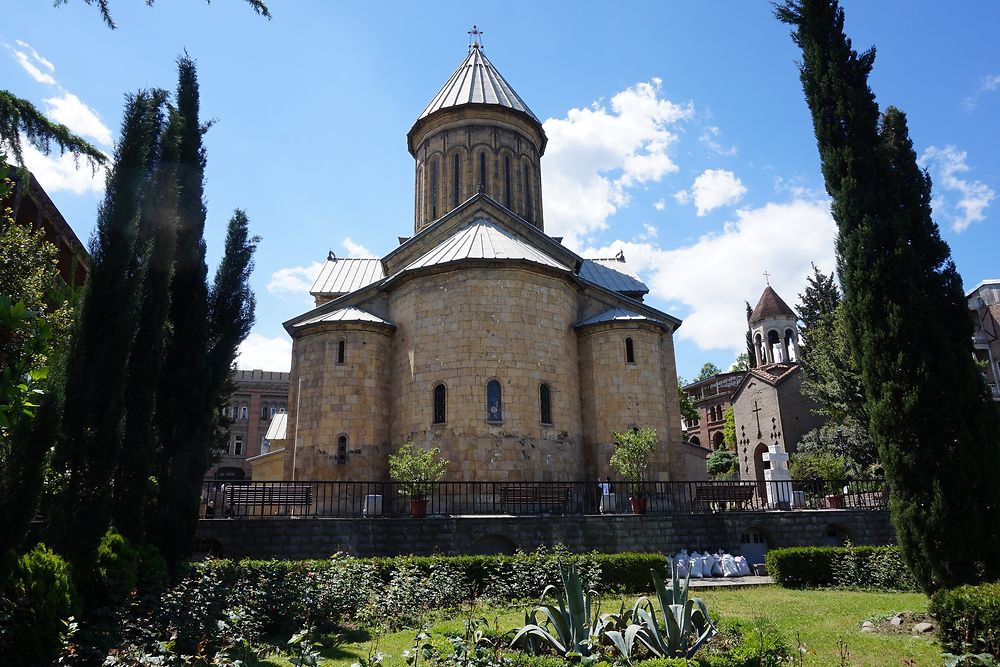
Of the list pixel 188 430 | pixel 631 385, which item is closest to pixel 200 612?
pixel 188 430

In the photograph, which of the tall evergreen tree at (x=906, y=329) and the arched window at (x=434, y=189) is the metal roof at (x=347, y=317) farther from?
the tall evergreen tree at (x=906, y=329)

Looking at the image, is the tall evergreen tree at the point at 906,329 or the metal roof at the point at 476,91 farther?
the metal roof at the point at 476,91

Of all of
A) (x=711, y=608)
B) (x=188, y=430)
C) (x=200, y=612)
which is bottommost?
(x=711, y=608)

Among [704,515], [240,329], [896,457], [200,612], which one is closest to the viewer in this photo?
[200,612]

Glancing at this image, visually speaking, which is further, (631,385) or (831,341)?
(831,341)

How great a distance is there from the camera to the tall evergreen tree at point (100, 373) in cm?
708

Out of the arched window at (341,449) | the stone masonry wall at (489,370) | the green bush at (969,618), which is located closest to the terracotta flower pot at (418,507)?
the stone masonry wall at (489,370)

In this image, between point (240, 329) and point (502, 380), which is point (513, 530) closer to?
point (502, 380)

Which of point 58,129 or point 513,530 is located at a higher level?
point 58,129

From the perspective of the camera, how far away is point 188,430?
33.7 feet

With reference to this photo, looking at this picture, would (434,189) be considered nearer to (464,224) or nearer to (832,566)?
(464,224)

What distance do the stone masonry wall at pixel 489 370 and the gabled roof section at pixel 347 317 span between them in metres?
0.83

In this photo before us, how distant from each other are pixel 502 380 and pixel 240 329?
7.81 m

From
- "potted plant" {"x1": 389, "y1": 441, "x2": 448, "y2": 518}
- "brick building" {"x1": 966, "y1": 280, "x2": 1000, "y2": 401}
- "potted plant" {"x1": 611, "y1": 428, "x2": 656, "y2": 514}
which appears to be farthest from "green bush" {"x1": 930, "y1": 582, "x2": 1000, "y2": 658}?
"brick building" {"x1": 966, "y1": 280, "x2": 1000, "y2": 401}
